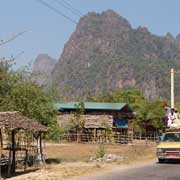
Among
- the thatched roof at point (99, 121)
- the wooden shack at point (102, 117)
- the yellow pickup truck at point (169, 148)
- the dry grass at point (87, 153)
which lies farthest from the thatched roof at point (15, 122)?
the thatched roof at point (99, 121)

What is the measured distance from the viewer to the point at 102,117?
61906 millimetres

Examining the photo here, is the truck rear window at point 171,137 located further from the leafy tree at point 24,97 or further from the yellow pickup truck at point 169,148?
the leafy tree at point 24,97

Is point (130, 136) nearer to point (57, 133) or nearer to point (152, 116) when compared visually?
point (152, 116)

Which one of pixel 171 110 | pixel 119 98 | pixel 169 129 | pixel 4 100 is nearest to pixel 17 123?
pixel 4 100

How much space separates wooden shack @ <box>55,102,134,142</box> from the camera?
61719mm

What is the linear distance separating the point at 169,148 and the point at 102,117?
36.1 m

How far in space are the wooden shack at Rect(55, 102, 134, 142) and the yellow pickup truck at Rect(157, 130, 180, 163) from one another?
34376 millimetres

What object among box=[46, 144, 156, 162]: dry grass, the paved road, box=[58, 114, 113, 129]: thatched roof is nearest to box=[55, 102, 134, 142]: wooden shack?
box=[58, 114, 113, 129]: thatched roof

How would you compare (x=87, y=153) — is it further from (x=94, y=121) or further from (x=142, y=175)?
(x=94, y=121)

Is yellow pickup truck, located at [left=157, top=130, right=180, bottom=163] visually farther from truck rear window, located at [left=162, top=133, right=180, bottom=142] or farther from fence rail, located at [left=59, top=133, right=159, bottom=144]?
fence rail, located at [left=59, top=133, right=159, bottom=144]

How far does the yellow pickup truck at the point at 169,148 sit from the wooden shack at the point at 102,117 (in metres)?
34.4

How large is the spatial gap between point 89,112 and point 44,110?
37.0 m

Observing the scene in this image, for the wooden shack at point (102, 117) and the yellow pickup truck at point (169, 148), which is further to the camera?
the wooden shack at point (102, 117)

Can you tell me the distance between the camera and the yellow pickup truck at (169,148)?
84.5 ft
